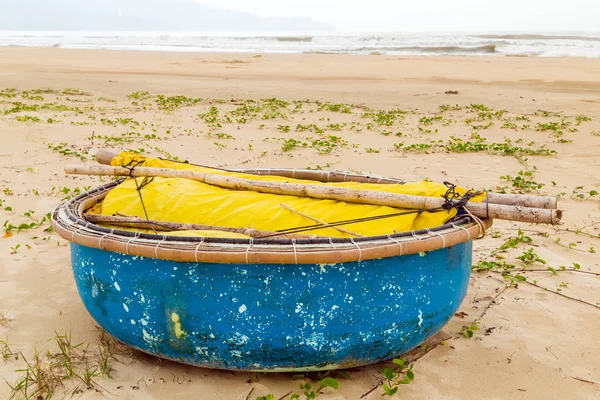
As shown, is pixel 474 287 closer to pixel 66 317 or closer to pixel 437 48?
pixel 66 317

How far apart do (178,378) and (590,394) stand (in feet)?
6.92

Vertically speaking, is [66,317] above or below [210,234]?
below

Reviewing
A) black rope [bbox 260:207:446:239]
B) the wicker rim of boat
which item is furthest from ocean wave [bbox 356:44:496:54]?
the wicker rim of boat

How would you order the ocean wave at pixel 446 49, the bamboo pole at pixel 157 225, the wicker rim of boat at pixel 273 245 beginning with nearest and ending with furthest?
the wicker rim of boat at pixel 273 245 → the bamboo pole at pixel 157 225 → the ocean wave at pixel 446 49

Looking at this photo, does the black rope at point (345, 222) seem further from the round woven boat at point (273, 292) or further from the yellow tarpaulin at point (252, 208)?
the round woven boat at point (273, 292)

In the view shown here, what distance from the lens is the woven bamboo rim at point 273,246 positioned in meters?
2.35

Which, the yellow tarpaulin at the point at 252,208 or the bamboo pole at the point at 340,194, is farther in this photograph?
the yellow tarpaulin at the point at 252,208

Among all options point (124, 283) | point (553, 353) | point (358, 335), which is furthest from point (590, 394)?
point (124, 283)

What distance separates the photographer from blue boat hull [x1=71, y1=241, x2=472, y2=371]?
97.1 inches

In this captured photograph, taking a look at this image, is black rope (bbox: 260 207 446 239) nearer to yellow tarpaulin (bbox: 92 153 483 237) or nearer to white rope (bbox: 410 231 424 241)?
yellow tarpaulin (bbox: 92 153 483 237)

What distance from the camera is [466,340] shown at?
322 centimetres

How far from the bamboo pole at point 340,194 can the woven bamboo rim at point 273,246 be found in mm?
202

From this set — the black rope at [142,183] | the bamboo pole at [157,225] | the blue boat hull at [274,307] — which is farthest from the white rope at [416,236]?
the black rope at [142,183]

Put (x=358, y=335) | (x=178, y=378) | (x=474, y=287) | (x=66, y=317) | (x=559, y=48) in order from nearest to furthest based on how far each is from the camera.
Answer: (x=358, y=335) < (x=178, y=378) < (x=66, y=317) < (x=474, y=287) < (x=559, y=48)
